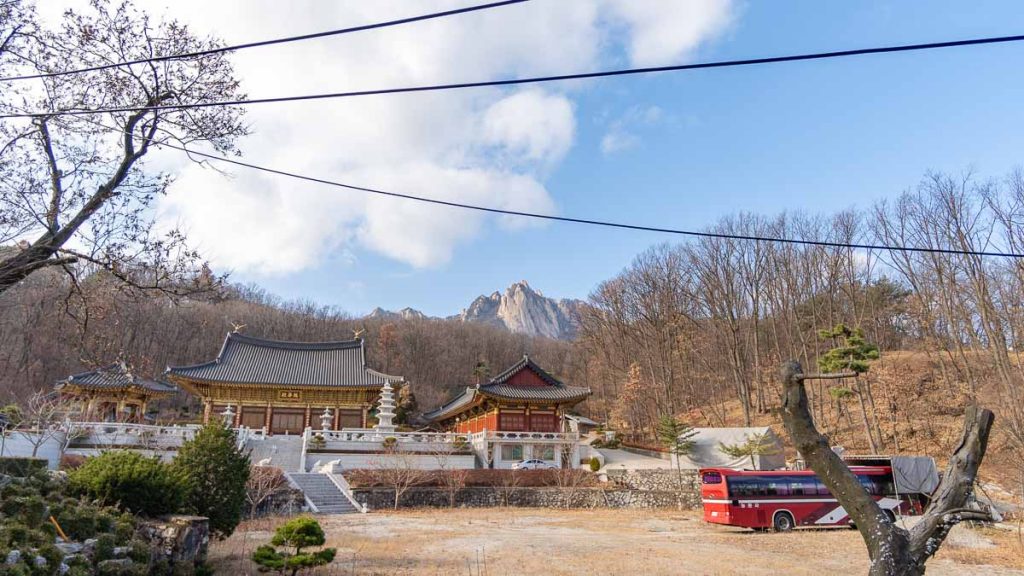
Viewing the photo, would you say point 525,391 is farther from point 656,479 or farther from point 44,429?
point 44,429

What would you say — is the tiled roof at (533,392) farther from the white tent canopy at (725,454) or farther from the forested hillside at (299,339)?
the forested hillside at (299,339)

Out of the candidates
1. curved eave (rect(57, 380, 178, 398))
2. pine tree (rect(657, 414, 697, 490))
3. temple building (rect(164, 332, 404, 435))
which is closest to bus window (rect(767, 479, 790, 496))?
pine tree (rect(657, 414, 697, 490))

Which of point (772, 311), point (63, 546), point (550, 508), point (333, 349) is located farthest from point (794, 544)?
point (333, 349)

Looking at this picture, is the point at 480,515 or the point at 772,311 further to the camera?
the point at 772,311

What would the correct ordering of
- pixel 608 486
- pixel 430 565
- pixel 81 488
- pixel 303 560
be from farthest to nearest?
Result: pixel 608 486
pixel 430 565
pixel 81 488
pixel 303 560

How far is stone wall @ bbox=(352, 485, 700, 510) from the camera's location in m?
23.5

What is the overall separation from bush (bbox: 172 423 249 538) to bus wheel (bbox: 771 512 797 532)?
15.4 m

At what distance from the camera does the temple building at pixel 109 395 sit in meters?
28.8

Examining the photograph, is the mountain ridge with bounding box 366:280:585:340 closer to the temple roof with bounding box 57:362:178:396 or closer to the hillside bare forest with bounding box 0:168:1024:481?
the hillside bare forest with bounding box 0:168:1024:481

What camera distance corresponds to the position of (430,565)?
11031 millimetres

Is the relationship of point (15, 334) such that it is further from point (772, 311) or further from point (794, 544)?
point (772, 311)

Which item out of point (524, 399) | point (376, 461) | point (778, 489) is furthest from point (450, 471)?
point (778, 489)

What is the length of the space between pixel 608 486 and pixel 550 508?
3712mm

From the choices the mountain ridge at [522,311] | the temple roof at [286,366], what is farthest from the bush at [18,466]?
the mountain ridge at [522,311]
